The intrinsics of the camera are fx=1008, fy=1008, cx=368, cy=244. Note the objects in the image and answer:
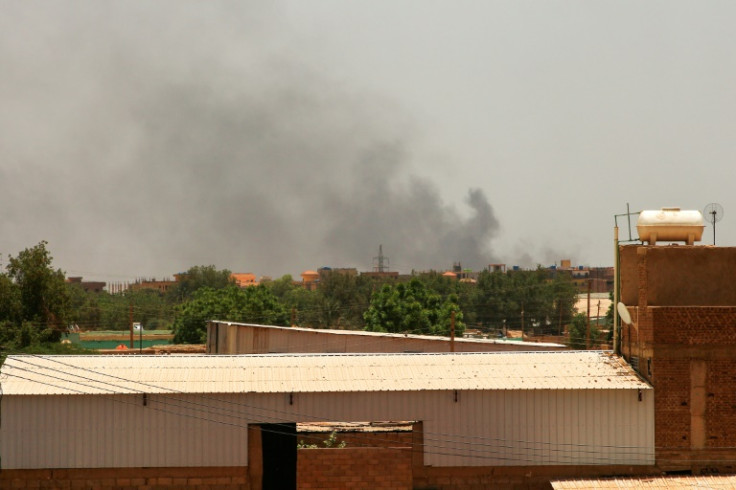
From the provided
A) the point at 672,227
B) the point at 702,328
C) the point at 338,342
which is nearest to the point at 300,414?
the point at 702,328

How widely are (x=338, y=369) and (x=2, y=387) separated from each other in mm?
11698

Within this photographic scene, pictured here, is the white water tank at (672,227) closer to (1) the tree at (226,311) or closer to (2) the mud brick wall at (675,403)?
(2) the mud brick wall at (675,403)

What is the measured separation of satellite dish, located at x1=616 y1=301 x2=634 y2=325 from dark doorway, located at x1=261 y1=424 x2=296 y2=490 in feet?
42.4

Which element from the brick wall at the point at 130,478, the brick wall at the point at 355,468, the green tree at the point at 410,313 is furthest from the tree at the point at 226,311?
the brick wall at the point at 355,468

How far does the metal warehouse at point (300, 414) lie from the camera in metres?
34.5

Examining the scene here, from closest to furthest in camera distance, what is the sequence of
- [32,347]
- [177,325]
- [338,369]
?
[338,369], [32,347], [177,325]

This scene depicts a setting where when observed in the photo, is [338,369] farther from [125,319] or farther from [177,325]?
[125,319]

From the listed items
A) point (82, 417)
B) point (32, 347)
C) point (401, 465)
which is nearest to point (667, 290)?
point (401, 465)

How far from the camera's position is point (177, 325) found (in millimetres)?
121438

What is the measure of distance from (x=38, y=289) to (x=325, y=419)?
51202mm

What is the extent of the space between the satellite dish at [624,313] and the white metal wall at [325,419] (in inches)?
120

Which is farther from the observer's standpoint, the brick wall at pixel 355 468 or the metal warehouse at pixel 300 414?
the brick wall at pixel 355 468

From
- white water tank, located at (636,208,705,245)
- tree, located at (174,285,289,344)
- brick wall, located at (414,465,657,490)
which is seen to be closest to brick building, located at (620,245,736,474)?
brick wall, located at (414,465,657,490)

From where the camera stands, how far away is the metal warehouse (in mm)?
34469
